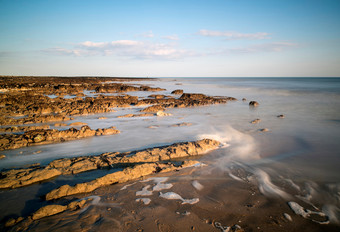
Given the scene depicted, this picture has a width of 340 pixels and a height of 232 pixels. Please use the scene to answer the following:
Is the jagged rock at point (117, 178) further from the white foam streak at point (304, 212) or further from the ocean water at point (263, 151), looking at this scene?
the white foam streak at point (304, 212)

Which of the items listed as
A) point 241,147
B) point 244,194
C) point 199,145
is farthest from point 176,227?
point 241,147

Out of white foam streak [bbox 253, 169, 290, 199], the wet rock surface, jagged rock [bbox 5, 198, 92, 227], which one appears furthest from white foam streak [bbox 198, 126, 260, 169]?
the wet rock surface

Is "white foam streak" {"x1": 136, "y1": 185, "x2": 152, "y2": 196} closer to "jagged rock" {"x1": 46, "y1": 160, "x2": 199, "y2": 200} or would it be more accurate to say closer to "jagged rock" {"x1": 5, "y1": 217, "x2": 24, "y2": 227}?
"jagged rock" {"x1": 46, "y1": 160, "x2": 199, "y2": 200}

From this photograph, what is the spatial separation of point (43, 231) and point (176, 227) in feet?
6.13

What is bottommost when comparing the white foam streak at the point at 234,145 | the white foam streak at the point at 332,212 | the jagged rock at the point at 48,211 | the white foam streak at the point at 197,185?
the white foam streak at the point at 332,212

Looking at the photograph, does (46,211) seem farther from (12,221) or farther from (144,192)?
(144,192)

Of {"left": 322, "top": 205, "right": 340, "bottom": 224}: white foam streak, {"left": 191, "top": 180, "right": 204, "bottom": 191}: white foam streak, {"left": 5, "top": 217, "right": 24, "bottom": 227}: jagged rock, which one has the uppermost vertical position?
{"left": 191, "top": 180, "right": 204, "bottom": 191}: white foam streak

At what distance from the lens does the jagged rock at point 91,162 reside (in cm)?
386

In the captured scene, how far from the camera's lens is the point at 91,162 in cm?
455

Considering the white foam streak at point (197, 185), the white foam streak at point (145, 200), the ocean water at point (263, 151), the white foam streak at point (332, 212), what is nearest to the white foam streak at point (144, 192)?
the white foam streak at point (145, 200)

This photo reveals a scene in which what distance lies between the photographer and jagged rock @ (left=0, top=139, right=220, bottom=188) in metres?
3.86

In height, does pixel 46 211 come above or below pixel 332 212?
above

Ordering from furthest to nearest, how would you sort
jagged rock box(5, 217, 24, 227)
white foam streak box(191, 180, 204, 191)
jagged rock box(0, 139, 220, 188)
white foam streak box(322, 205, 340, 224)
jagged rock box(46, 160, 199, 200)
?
1. jagged rock box(0, 139, 220, 188)
2. white foam streak box(191, 180, 204, 191)
3. jagged rock box(46, 160, 199, 200)
4. white foam streak box(322, 205, 340, 224)
5. jagged rock box(5, 217, 24, 227)

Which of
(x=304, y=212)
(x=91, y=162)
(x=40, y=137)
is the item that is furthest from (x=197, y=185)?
(x=40, y=137)
